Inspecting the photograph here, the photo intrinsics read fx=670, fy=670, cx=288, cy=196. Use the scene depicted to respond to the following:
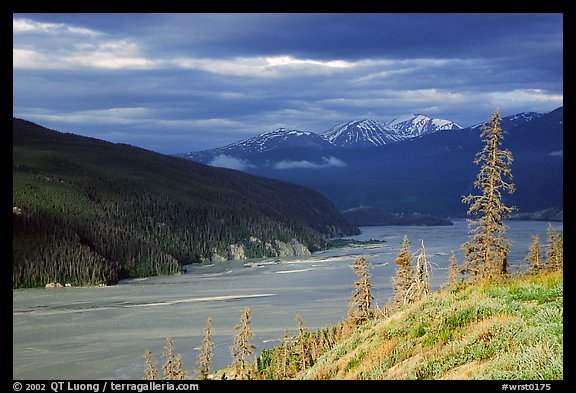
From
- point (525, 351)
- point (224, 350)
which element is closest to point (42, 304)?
point (224, 350)

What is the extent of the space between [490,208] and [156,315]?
265 ft

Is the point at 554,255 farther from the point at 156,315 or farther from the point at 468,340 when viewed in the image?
the point at 156,315

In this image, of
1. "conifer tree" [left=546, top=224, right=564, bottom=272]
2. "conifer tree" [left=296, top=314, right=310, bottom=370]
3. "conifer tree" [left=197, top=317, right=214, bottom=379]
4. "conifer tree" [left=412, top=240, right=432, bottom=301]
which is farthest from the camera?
"conifer tree" [left=546, top=224, right=564, bottom=272]

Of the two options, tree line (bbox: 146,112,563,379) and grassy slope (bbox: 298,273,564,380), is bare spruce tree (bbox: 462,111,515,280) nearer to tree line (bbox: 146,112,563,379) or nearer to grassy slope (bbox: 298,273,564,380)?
tree line (bbox: 146,112,563,379)

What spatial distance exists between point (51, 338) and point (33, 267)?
87.7 m

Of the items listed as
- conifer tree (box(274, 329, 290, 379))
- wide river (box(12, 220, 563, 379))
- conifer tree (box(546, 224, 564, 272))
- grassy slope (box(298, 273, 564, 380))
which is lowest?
wide river (box(12, 220, 563, 379))

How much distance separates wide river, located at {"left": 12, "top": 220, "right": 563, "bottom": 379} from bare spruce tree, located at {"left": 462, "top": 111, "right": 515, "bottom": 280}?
1043 inches

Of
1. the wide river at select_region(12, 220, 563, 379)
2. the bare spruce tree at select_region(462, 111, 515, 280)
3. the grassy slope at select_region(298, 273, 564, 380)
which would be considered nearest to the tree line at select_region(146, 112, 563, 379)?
the bare spruce tree at select_region(462, 111, 515, 280)

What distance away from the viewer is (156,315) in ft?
377

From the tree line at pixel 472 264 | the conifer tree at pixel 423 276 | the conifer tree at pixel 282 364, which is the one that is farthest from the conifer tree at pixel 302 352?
the conifer tree at pixel 423 276

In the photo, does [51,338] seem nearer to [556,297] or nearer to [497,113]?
[497,113]

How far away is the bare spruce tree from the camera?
42.7 meters

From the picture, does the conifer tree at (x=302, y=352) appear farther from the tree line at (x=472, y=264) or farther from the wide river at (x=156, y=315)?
the wide river at (x=156, y=315)

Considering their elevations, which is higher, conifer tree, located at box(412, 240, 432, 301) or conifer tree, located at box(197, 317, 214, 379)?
conifer tree, located at box(412, 240, 432, 301)
